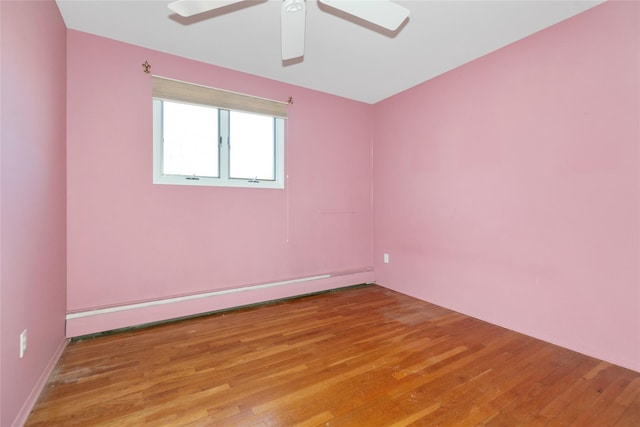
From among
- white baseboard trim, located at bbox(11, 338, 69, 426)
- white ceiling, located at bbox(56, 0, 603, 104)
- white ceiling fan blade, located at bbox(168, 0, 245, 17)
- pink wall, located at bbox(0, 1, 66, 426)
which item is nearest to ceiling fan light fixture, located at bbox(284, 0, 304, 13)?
white ceiling fan blade, located at bbox(168, 0, 245, 17)

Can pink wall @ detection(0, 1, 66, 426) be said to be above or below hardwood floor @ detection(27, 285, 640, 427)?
above

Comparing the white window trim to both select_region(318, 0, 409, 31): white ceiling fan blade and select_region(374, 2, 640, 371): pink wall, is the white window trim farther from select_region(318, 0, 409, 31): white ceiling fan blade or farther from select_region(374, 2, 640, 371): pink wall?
select_region(318, 0, 409, 31): white ceiling fan blade

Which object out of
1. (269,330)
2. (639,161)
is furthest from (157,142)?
(639,161)

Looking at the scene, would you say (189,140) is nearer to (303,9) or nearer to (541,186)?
(303,9)

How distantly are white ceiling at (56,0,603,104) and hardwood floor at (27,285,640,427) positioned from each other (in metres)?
2.50

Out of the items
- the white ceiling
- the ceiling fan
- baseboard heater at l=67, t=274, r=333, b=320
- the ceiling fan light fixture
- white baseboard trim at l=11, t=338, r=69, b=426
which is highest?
the white ceiling

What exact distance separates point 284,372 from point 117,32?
2.94 metres

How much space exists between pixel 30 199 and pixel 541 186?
3.47 m

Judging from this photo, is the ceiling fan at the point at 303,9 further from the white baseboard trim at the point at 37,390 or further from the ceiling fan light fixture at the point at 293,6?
the white baseboard trim at the point at 37,390

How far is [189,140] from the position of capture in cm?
275

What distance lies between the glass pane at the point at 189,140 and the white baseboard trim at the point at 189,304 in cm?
123

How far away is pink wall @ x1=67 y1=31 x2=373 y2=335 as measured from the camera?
7.42 ft

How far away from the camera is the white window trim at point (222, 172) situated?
255 cm

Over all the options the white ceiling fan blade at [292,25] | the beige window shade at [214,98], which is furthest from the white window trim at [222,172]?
the white ceiling fan blade at [292,25]
